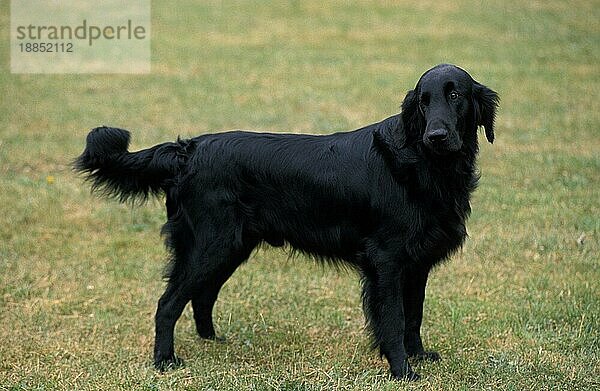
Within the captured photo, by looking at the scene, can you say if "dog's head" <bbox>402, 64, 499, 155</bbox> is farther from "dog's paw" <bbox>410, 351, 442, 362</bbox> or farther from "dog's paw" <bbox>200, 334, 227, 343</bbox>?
"dog's paw" <bbox>200, 334, 227, 343</bbox>

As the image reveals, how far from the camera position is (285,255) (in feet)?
24.4

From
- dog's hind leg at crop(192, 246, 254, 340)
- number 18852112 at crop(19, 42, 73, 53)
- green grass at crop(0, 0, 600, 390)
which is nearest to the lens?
green grass at crop(0, 0, 600, 390)

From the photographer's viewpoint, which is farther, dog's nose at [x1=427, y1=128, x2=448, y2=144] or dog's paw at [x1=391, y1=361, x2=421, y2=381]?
dog's paw at [x1=391, y1=361, x2=421, y2=381]

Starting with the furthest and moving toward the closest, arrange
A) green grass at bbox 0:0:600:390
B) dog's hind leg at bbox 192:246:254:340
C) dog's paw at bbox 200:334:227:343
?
dog's paw at bbox 200:334:227:343
dog's hind leg at bbox 192:246:254:340
green grass at bbox 0:0:600:390

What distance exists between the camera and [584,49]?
1719 centimetres

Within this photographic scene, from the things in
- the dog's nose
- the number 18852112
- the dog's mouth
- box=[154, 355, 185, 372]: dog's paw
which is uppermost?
the number 18852112

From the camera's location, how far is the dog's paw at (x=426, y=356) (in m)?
5.40

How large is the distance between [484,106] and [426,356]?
1604 millimetres

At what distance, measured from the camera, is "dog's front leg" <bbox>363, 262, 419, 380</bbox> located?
5.03 m

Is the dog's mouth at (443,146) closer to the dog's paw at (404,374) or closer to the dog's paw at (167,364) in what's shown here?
the dog's paw at (404,374)

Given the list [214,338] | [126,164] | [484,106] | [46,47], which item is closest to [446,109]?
[484,106]
